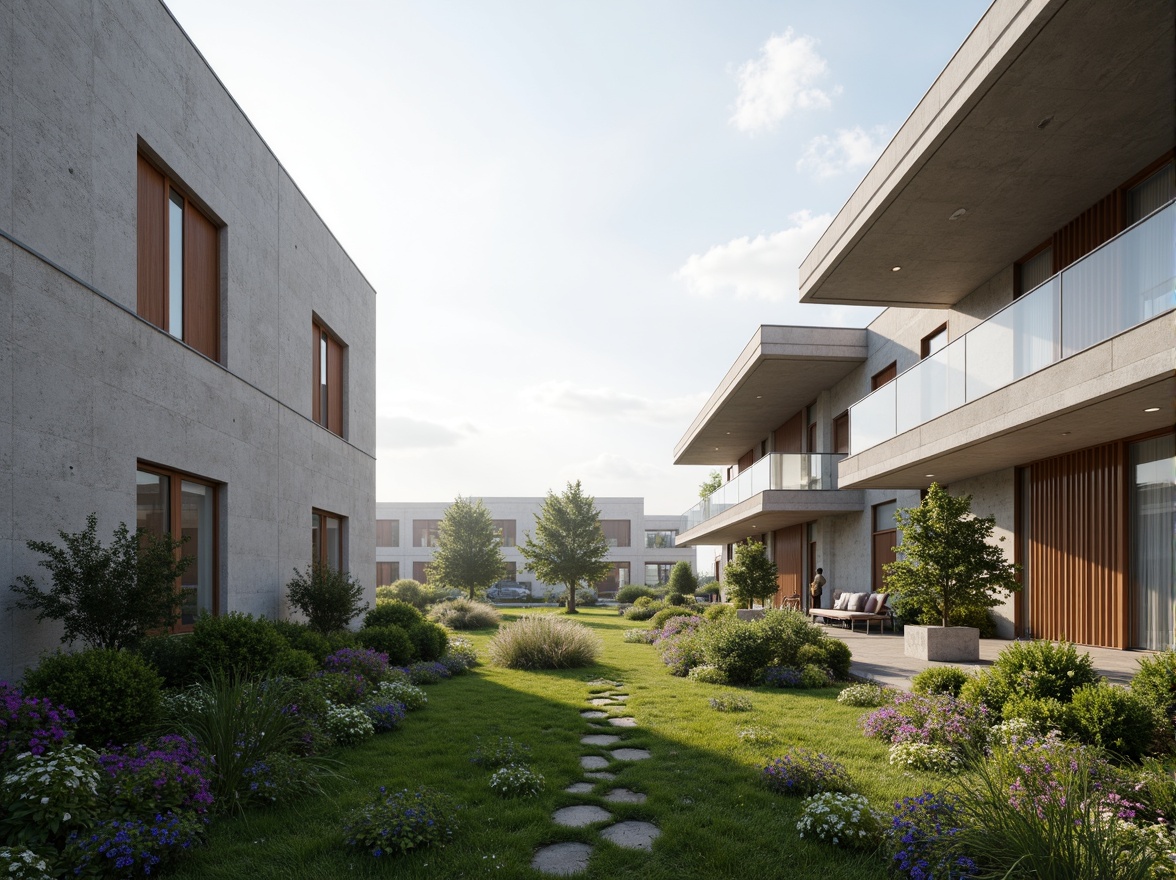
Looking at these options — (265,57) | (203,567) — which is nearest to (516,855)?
(203,567)

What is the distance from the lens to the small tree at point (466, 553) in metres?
33.7

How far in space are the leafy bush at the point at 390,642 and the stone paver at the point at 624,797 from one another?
21.2 feet

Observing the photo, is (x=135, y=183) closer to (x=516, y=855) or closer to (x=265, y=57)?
(x=265, y=57)

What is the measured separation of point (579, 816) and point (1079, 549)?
10526mm

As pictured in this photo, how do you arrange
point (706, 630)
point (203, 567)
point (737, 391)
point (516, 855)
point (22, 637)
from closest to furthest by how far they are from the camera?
point (516, 855), point (22, 637), point (203, 567), point (706, 630), point (737, 391)

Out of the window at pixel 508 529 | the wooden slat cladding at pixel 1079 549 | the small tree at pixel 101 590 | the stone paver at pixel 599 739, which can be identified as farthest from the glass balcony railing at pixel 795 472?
the window at pixel 508 529

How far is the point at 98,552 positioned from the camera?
6.39 m

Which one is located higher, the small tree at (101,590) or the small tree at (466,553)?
the small tree at (101,590)

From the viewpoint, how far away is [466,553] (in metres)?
33.8

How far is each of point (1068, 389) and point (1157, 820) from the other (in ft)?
19.6

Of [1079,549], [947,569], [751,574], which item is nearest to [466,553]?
[751,574]

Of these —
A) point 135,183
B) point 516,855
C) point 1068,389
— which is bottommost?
point 516,855

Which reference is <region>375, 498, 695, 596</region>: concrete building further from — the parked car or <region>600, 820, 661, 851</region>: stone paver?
<region>600, 820, 661, 851</region>: stone paver

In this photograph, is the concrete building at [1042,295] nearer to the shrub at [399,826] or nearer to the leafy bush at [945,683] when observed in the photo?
the leafy bush at [945,683]
